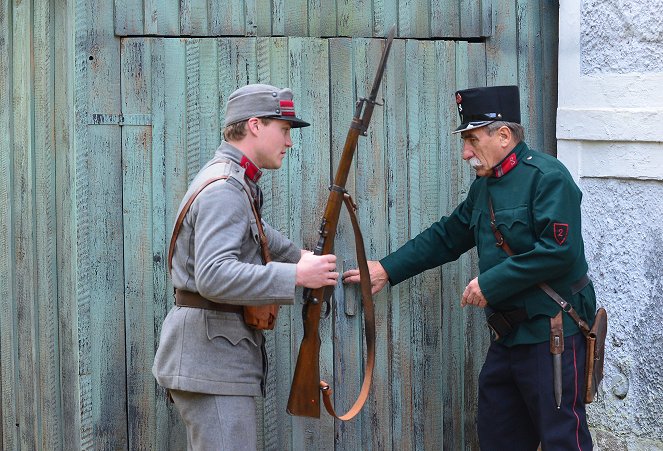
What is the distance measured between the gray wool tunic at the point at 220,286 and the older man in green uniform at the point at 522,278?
3.28 feet

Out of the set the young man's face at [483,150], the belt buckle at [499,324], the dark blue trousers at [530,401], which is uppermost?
the young man's face at [483,150]

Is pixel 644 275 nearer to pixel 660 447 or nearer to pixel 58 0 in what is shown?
pixel 660 447

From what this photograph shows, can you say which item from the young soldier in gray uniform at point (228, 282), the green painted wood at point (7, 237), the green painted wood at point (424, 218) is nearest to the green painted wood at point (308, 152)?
the green painted wood at point (424, 218)

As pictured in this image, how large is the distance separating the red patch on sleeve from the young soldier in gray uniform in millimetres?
937

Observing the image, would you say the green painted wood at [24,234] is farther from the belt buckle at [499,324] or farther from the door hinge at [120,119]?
the belt buckle at [499,324]

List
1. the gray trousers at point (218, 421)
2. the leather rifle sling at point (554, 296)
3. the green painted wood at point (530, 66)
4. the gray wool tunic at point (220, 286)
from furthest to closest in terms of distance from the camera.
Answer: the green painted wood at point (530, 66)
the leather rifle sling at point (554, 296)
the gray trousers at point (218, 421)
the gray wool tunic at point (220, 286)

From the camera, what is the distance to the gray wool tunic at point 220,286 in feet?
13.3

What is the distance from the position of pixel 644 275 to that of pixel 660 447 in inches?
29.6

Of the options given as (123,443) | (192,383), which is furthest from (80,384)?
(192,383)

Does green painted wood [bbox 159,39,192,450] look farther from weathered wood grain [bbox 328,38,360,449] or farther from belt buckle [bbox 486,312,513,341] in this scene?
belt buckle [bbox 486,312,513,341]

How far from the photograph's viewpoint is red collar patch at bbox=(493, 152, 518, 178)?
4805 millimetres

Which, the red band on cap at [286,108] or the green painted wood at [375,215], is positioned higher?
the red band on cap at [286,108]

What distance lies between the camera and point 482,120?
484 centimetres

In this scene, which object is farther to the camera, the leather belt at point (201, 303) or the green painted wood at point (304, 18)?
the green painted wood at point (304, 18)
